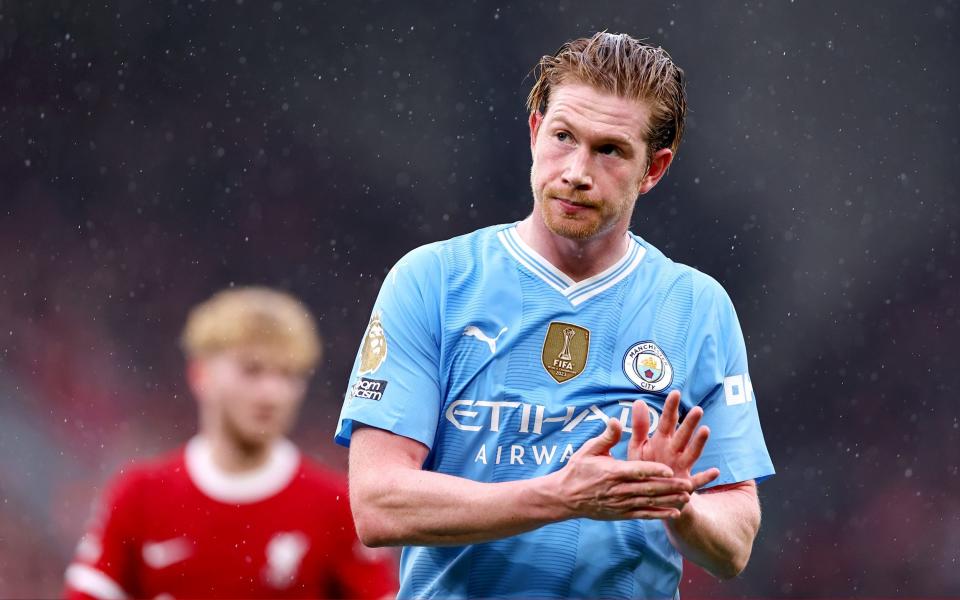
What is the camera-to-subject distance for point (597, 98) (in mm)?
2836

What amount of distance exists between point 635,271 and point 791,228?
7.38 meters

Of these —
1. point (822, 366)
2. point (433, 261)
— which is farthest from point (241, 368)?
point (822, 366)

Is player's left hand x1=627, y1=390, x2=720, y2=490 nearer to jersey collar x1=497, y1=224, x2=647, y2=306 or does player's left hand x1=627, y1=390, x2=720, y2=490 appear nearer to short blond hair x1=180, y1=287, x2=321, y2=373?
jersey collar x1=497, y1=224, x2=647, y2=306

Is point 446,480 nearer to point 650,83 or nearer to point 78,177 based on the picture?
point 650,83

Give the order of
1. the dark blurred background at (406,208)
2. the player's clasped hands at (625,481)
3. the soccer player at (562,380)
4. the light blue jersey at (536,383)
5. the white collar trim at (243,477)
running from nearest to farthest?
the player's clasped hands at (625,481) → the soccer player at (562,380) → the light blue jersey at (536,383) → the white collar trim at (243,477) → the dark blurred background at (406,208)

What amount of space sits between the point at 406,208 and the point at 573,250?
23.4 ft

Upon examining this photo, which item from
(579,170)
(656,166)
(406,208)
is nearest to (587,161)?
(579,170)

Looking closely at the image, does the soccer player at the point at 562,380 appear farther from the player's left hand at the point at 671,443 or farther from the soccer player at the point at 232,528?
Answer: the soccer player at the point at 232,528

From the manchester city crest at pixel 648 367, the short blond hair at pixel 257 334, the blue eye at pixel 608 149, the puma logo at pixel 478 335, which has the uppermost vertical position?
the blue eye at pixel 608 149

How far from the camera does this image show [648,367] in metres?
2.77

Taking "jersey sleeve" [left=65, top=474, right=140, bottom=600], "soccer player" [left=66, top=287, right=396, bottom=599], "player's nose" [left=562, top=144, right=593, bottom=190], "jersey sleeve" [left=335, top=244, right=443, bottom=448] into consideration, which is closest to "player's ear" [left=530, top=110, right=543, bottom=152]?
"player's nose" [left=562, top=144, right=593, bottom=190]

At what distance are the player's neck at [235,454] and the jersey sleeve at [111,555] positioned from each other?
272 millimetres

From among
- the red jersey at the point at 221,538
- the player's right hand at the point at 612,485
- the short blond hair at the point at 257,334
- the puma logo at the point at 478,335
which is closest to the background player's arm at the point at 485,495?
the player's right hand at the point at 612,485

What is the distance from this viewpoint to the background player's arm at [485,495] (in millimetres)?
2305
